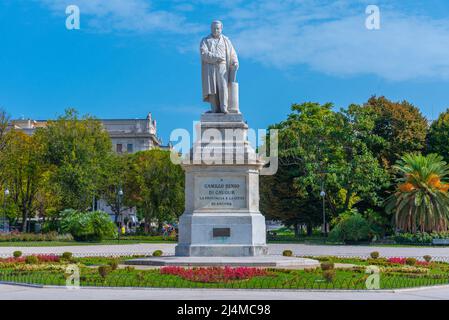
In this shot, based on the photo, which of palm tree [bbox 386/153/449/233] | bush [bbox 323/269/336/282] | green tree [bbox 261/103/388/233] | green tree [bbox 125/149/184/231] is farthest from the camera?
green tree [bbox 125/149/184/231]

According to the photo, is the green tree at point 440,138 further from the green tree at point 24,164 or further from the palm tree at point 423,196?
the green tree at point 24,164

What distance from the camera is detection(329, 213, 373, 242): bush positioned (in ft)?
156

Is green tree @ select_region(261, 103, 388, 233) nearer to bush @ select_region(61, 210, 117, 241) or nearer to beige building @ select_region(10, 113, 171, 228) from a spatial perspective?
A: bush @ select_region(61, 210, 117, 241)

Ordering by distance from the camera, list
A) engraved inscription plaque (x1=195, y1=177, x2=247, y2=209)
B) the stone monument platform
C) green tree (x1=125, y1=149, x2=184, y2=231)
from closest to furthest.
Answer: the stone monument platform, engraved inscription plaque (x1=195, y1=177, x2=247, y2=209), green tree (x1=125, y1=149, x2=184, y2=231)

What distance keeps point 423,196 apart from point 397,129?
9.96 metres

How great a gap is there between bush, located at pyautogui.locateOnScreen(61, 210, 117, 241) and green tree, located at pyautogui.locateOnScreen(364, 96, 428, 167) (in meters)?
23.3

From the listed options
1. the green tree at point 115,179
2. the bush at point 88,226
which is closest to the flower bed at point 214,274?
the bush at point 88,226

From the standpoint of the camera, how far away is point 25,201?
66.1m

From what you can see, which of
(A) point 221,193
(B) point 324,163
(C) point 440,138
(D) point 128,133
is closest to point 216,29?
(A) point 221,193

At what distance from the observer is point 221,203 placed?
72.8ft

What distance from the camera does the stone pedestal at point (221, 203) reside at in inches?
856

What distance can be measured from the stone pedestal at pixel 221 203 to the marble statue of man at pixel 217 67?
70.9 inches

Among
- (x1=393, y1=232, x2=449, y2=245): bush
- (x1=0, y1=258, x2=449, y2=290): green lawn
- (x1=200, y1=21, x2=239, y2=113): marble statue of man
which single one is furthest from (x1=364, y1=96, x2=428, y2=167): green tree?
(x1=0, y1=258, x2=449, y2=290): green lawn
